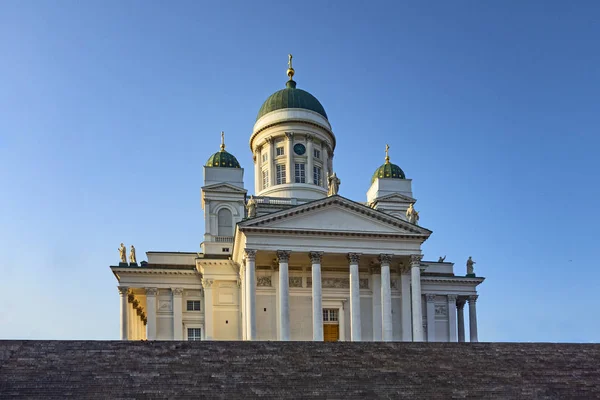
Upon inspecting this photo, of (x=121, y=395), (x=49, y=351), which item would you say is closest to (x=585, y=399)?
(x=121, y=395)

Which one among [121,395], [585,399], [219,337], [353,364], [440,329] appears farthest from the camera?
[440,329]

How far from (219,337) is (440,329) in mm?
16747

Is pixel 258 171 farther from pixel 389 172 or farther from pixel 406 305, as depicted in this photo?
pixel 406 305

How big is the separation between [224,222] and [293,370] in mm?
24776

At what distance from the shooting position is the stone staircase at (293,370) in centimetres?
2281

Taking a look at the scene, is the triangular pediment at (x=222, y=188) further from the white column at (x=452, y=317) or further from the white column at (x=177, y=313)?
the white column at (x=452, y=317)

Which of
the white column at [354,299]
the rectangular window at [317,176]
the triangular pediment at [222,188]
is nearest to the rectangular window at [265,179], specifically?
the triangular pediment at [222,188]

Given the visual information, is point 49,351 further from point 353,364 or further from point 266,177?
point 266,177

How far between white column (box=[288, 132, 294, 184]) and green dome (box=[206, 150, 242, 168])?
12.5 feet

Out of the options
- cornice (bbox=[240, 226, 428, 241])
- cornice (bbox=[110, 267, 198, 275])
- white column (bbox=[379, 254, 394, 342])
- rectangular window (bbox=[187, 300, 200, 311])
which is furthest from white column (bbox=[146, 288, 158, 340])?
white column (bbox=[379, 254, 394, 342])

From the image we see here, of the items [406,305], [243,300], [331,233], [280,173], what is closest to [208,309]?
[243,300]

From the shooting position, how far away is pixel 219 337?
41812 mm

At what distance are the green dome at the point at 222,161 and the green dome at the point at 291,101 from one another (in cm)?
515

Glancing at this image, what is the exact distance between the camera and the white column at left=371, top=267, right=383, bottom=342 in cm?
3977
